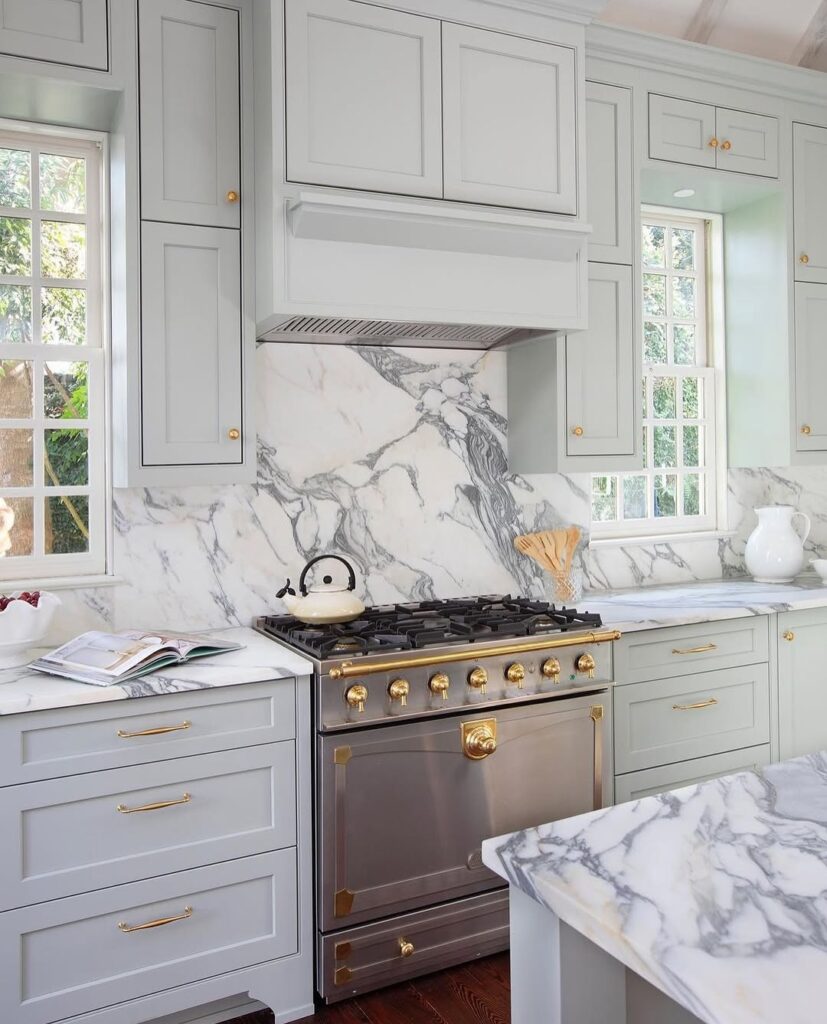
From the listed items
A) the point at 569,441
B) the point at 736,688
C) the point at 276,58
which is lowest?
the point at 736,688

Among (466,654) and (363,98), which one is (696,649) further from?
(363,98)

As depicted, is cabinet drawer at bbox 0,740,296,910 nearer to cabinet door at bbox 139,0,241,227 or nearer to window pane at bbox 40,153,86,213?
cabinet door at bbox 139,0,241,227

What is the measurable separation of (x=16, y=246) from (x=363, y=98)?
1179mm

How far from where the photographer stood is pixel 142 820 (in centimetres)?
222

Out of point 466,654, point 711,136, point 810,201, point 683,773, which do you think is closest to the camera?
point 466,654

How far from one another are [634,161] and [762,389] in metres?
1.19

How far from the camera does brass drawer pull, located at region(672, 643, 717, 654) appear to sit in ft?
10.2

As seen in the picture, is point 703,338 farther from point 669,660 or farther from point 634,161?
point 669,660

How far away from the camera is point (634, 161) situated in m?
3.31

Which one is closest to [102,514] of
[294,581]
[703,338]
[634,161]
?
[294,581]

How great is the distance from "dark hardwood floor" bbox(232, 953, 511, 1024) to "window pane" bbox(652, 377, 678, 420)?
2413 mm

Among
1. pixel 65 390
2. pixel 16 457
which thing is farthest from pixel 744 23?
pixel 16 457

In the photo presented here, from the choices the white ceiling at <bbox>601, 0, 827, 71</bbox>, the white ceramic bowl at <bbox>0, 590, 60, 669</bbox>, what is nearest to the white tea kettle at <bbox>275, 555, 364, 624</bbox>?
the white ceramic bowl at <bbox>0, 590, 60, 669</bbox>

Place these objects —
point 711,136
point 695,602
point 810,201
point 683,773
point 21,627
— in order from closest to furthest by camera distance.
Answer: point 21,627, point 683,773, point 695,602, point 711,136, point 810,201
